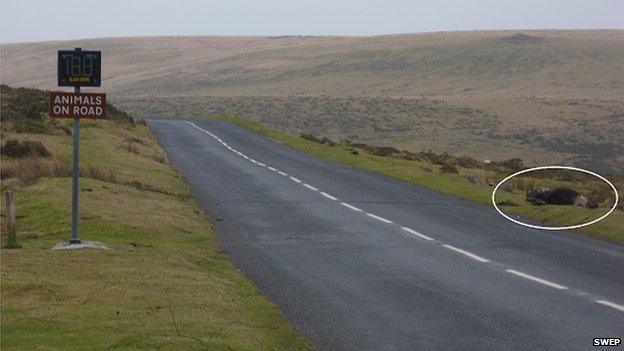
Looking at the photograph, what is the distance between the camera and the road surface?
446 inches

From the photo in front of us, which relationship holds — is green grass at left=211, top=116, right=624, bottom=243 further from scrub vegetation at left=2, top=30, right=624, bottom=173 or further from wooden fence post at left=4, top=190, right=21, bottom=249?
scrub vegetation at left=2, top=30, right=624, bottom=173

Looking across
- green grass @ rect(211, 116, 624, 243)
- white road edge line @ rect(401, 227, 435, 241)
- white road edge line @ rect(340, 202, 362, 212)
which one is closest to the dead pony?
green grass @ rect(211, 116, 624, 243)

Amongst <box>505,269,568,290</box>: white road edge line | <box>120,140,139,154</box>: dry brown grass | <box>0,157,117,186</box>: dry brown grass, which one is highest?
<box>505,269,568,290</box>: white road edge line

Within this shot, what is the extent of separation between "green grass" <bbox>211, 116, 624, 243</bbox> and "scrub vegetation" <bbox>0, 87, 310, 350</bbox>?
7.13 meters

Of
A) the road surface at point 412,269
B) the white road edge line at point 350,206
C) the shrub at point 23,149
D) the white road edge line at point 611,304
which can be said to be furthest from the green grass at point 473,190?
the shrub at point 23,149

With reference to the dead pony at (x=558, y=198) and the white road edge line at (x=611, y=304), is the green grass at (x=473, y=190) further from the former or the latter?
the white road edge line at (x=611, y=304)

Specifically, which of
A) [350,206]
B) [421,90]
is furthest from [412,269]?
[421,90]

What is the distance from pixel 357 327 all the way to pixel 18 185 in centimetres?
1739

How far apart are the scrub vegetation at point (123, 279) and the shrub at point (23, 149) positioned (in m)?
4.87

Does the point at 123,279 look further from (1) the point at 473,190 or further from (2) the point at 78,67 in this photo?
(1) the point at 473,190

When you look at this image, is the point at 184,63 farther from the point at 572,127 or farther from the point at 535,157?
the point at 535,157

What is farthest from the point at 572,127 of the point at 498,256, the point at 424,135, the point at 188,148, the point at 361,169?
the point at 498,256

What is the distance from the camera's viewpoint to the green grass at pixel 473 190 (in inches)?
851

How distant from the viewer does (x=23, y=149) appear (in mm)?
34875
